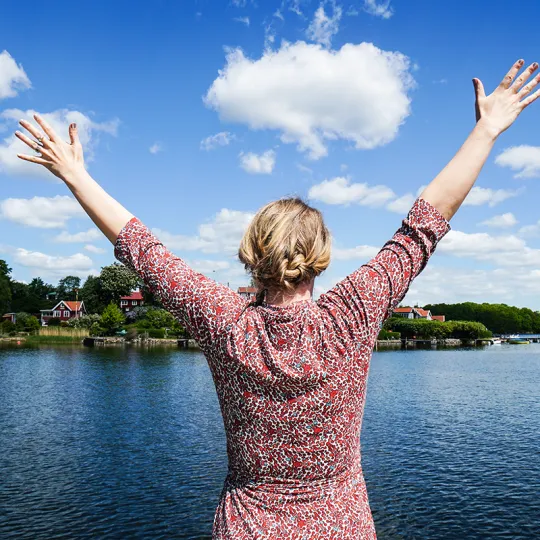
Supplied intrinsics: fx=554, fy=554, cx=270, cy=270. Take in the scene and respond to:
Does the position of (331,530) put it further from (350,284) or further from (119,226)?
(119,226)

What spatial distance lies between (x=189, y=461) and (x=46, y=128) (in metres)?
18.0

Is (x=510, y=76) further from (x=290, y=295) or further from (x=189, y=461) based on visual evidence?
(x=189, y=461)

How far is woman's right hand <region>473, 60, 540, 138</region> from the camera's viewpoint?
184cm

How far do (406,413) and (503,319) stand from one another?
518ft

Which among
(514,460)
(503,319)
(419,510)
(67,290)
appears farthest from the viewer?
(503,319)

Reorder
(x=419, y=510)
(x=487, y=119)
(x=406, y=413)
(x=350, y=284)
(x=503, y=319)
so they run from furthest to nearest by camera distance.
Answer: (x=503, y=319), (x=406, y=413), (x=419, y=510), (x=487, y=119), (x=350, y=284)

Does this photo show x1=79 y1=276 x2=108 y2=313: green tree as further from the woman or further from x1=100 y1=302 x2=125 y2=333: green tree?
the woman

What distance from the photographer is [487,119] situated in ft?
6.06

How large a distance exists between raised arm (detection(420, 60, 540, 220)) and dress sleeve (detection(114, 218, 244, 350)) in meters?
0.74

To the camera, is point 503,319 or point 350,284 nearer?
point 350,284

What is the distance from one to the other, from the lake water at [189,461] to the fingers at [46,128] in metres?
12.4

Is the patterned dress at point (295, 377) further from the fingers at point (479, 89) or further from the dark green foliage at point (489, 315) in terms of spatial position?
the dark green foliage at point (489, 315)

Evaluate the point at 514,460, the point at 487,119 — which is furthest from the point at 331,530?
the point at 514,460

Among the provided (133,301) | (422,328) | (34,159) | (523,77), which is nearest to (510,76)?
(523,77)
